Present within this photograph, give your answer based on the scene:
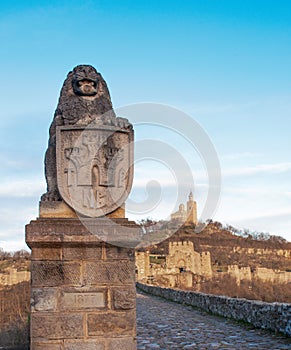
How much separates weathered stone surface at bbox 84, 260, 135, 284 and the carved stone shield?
18.2 inches

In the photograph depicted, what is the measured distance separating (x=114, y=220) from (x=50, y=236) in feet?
2.00

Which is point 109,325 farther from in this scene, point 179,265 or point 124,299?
point 179,265

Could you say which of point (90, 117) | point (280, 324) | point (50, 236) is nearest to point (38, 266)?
point (50, 236)

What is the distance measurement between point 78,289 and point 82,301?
0.11m

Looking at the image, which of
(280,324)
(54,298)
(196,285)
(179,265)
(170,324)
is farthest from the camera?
(179,265)

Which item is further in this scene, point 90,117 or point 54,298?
point 90,117

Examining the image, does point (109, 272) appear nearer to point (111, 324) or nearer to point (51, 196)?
point (111, 324)

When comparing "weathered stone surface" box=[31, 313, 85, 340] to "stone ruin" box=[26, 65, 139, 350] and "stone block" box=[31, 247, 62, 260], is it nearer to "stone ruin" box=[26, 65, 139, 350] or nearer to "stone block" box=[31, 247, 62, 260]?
"stone ruin" box=[26, 65, 139, 350]

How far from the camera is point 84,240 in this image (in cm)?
471

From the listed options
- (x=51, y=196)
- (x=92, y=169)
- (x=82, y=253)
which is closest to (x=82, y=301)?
(x=82, y=253)

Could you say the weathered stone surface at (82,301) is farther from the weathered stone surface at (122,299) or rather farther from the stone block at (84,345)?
the stone block at (84,345)

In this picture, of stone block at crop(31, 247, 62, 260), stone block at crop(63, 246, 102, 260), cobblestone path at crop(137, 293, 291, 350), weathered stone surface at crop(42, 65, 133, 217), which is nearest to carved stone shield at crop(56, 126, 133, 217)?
weathered stone surface at crop(42, 65, 133, 217)

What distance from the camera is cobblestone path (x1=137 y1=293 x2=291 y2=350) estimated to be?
7.83 metres

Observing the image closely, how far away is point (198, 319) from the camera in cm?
1186
